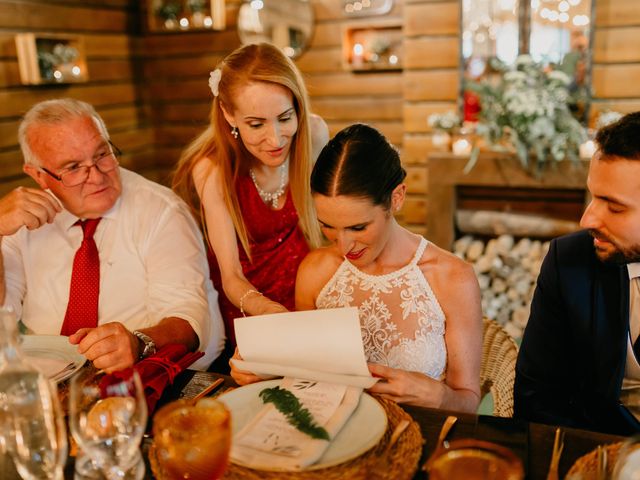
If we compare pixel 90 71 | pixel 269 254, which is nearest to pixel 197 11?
pixel 90 71

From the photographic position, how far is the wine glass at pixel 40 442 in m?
1.00

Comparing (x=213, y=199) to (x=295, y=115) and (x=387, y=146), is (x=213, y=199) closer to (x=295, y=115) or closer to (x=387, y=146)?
(x=295, y=115)

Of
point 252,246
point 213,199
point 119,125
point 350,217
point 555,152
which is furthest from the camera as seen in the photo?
point 119,125

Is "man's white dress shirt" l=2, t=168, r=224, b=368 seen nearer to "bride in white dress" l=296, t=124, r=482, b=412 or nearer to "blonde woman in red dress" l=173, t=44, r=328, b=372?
"blonde woman in red dress" l=173, t=44, r=328, b=372

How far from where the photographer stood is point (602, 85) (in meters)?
3.95

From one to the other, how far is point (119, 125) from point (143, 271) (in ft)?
12.6

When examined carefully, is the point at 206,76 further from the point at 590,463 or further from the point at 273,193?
the point at 590,463

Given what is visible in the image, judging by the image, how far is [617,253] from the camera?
4.93ft

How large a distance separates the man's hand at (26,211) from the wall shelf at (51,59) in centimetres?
296

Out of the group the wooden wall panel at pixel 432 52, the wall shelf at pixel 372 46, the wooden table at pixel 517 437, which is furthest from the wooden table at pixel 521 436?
the wall shelf at pixel 372 46

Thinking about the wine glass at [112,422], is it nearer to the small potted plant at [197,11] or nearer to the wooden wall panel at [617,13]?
the wooden wall panel at [617,13]

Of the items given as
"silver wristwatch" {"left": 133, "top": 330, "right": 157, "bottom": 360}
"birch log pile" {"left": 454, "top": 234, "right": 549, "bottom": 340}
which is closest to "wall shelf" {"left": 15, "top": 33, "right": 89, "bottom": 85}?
"birch log pile" {"left": 454, "top": 234, "right": 549, "bottom": 340}

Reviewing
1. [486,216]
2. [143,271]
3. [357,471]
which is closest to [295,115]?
[143,271]

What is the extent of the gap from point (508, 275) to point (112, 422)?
11.5 feet
